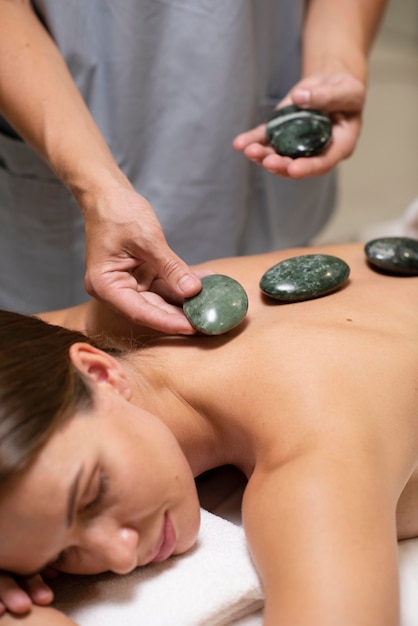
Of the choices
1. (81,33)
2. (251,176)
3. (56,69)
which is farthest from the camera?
(251,176)

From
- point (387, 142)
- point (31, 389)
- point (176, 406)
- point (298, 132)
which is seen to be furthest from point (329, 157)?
point (387, 142)

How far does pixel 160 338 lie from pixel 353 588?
43cm

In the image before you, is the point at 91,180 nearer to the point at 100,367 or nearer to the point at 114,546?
the point at 100,367

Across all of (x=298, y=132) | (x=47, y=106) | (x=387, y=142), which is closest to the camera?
(x=47, y=106)

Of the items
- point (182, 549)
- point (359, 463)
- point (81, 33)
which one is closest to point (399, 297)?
point (359, 463)

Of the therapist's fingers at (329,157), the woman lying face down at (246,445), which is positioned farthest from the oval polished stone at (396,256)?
the therapist's fingers at (329,157)

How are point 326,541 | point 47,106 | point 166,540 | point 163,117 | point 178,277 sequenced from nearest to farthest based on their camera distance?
point 326,541, point 166,540, point 178,277, point 47,106, point 163,117

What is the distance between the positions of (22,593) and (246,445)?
1.03 feet

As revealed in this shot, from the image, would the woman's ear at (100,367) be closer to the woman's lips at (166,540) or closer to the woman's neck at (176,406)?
the woman's neck at (176,406)

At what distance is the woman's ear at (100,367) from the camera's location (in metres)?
0.93

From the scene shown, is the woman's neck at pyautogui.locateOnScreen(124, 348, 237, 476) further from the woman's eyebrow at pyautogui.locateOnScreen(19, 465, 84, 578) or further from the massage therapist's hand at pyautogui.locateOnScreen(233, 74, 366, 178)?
the massage therapist's hand at pyautogui.locateOnScreen(233, 74, 366, 178)

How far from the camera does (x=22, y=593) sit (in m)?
0.83

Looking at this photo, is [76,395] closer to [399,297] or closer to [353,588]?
[353,588]

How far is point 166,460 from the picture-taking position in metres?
0.89
